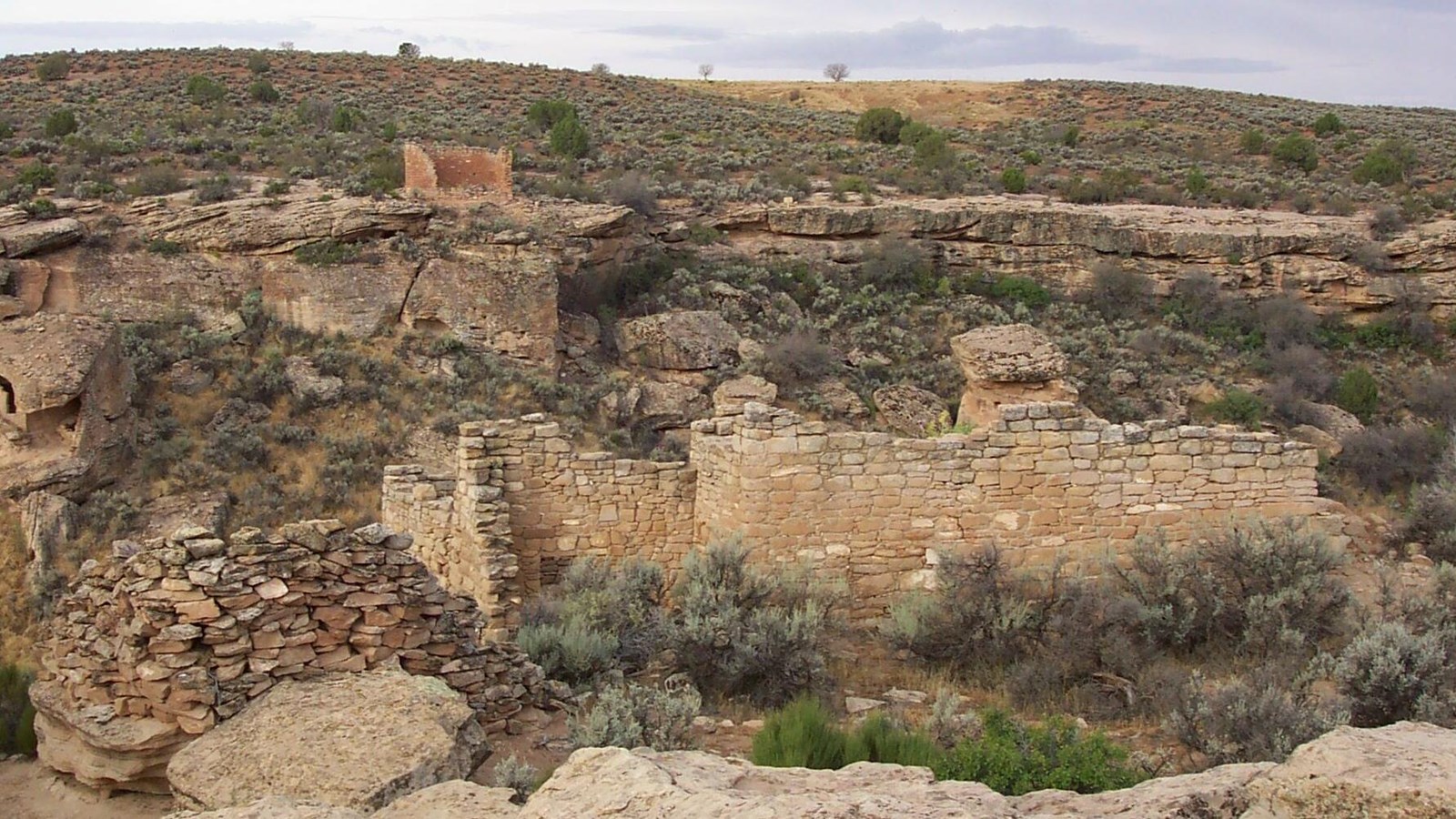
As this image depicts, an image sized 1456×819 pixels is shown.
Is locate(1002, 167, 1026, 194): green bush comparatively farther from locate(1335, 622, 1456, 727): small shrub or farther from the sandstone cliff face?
locate(1335, 622, 1456, 727): small shrub

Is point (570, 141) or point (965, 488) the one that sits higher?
point (570, 141)

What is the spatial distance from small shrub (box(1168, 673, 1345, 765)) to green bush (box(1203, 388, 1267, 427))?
18.5m

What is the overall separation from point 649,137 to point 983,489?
30.1 meters

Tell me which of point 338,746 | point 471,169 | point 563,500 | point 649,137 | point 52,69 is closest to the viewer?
point 338,746

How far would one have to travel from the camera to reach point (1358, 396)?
2377 cm

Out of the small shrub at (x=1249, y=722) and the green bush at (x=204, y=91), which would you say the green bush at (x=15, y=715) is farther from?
the green bush at (x=204, y=91)

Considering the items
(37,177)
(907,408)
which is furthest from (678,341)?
(37,177)

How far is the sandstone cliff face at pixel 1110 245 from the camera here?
2720 centimetres

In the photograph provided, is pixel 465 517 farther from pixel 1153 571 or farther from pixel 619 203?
pixel 619 203

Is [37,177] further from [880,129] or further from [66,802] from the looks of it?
[880,129]

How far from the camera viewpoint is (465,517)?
28.8 ft

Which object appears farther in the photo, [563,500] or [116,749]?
[563,500]

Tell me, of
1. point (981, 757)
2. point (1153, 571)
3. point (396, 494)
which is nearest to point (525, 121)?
point (396, 494)

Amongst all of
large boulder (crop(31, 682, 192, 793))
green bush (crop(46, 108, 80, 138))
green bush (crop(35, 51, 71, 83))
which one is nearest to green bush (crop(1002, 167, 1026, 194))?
green bush (crop(46, 108, 80, 138))
